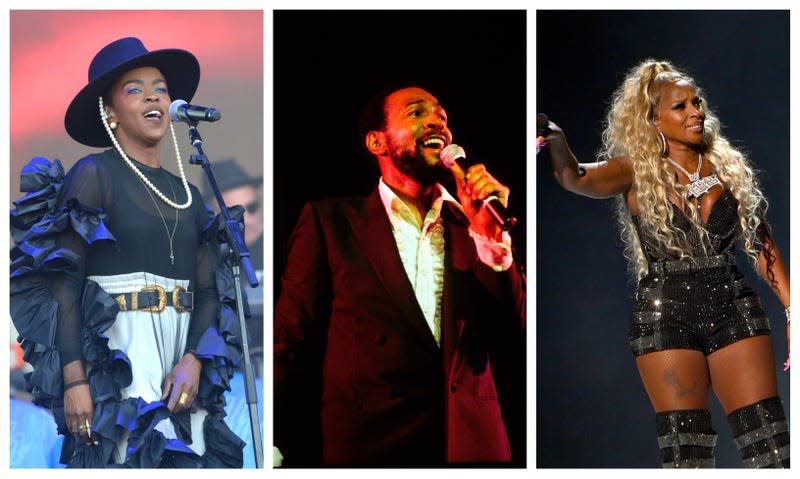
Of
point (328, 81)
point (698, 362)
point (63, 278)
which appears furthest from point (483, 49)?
point (63, 278)

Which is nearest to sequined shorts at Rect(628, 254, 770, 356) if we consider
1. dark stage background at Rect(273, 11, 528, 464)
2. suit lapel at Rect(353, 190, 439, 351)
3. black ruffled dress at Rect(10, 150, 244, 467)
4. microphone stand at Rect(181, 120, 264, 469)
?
dark stage background at Rect(273, 11, 528, 464)

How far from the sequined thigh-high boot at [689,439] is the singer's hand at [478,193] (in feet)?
3.67

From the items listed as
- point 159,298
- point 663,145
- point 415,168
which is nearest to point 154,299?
point 159,298

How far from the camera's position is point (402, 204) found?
4777 millimetres

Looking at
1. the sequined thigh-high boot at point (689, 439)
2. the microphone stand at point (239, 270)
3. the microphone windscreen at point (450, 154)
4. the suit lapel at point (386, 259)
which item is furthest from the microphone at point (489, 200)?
the sequined thigh-high boot at point (689, 439)

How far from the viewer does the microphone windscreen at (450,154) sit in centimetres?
479

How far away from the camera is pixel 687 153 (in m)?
4.38

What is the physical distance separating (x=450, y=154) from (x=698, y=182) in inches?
40.7

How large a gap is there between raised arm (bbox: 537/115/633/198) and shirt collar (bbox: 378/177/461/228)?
0.57 m

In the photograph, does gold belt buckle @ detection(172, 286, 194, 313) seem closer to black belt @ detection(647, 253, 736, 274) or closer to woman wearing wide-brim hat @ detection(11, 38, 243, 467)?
woman wearing wide-brim hat @ detection(11, 38, 243, 467)

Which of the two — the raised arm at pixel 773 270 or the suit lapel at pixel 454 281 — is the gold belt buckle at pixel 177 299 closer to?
the suit lapel at pixel 454 281

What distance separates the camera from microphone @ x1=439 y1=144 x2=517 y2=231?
15.7 ft

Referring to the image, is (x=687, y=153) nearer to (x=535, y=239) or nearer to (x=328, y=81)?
(x=535, y=239)

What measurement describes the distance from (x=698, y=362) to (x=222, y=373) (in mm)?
1871
